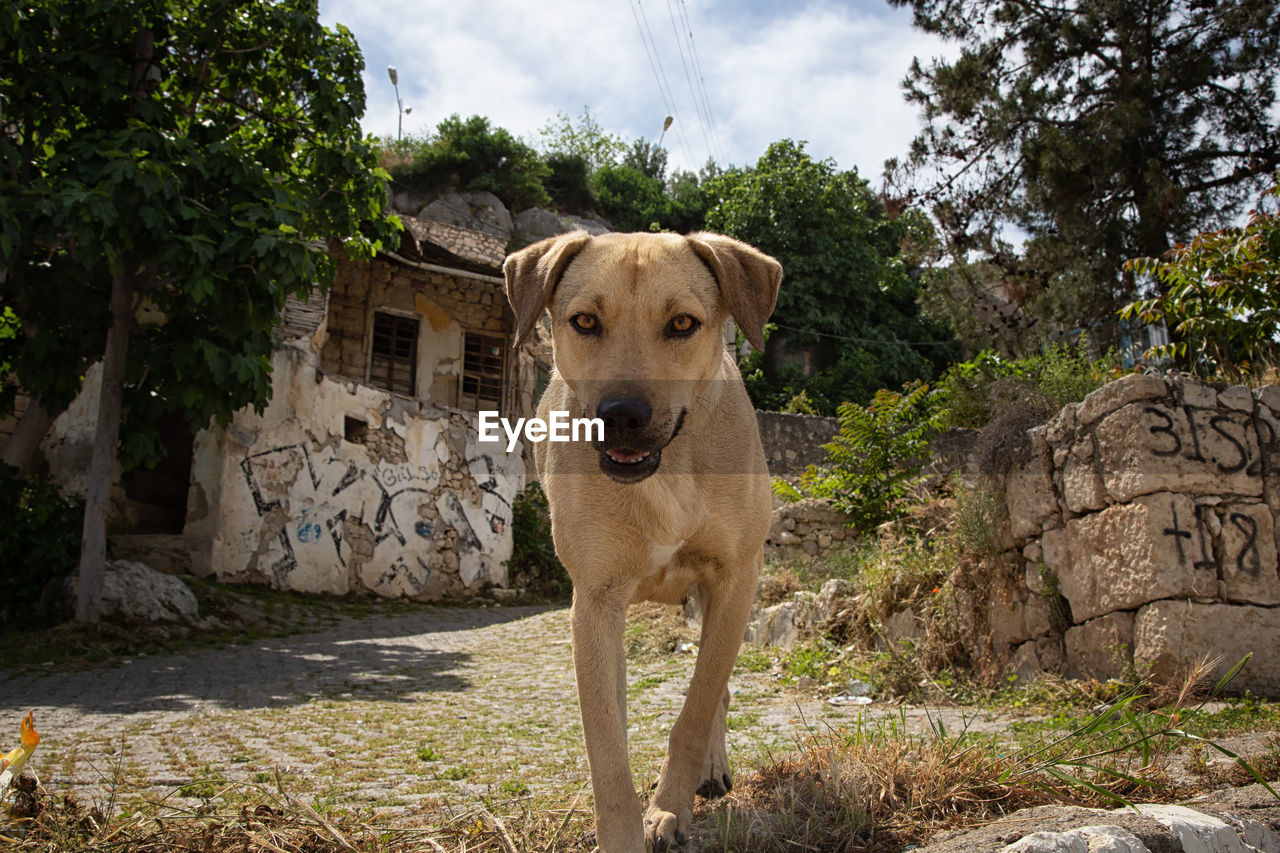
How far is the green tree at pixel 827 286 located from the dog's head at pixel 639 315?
2502 centimetres

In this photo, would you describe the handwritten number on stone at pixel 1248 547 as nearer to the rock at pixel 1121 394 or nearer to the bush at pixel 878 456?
the rock at pixel 1121 394

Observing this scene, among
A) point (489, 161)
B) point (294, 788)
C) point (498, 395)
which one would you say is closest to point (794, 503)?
point (294, 788)

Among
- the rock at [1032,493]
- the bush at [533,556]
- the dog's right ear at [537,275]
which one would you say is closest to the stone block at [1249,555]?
the rock at [1032,493]

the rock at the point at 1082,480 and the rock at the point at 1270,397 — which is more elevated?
the rock at the point at 1270,397

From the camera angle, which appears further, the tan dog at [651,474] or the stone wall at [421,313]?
the stone wall at [421,313]

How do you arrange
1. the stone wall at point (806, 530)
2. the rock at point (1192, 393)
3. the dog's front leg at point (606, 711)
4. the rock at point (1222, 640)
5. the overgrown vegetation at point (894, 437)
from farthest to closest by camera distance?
the stone wall at point (806, 530)
the overgrown vegetation at point (894, 437)
the rock at point (1192, 393)
the rock at point (1222, 640)
the dog's front leg at point (606, 711)

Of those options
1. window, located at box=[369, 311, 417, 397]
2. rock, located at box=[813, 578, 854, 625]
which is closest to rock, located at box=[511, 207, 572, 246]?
window, located at box=[369, 311, 417, 397]

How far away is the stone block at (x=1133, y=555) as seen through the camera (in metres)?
5.31

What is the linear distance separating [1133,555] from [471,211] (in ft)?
95.0

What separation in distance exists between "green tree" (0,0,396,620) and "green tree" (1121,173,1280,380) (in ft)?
24.9

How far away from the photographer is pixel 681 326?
2990 millimetres

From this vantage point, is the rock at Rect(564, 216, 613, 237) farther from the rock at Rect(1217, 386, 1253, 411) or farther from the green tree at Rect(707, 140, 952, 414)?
the rock at Rect(1217, 386, 1253, 411)

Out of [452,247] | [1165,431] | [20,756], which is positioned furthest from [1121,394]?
[452,247]

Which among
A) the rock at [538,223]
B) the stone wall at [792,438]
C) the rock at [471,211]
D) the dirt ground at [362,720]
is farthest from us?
the rock at [538,223]
